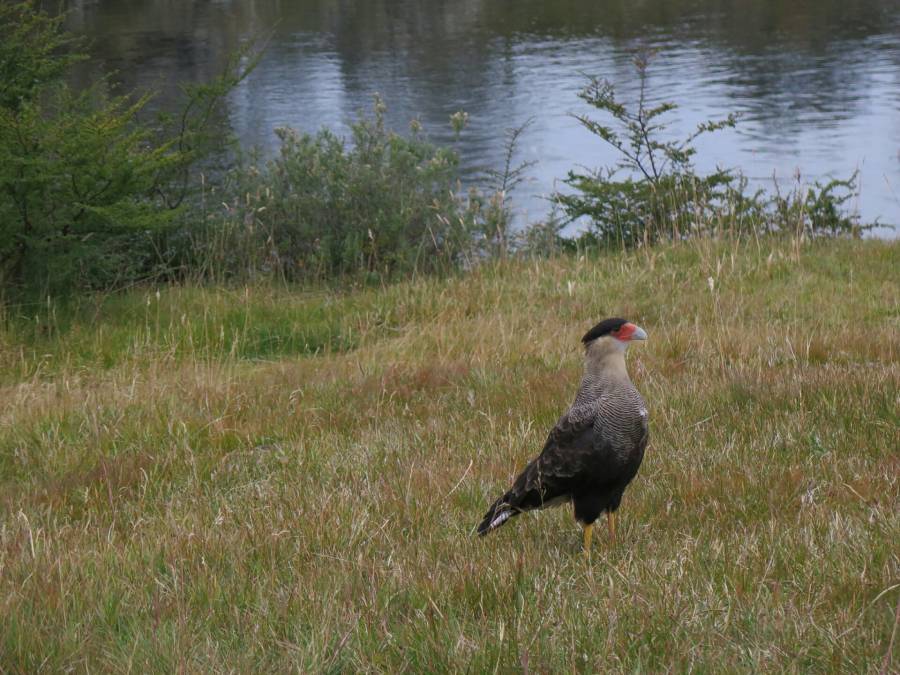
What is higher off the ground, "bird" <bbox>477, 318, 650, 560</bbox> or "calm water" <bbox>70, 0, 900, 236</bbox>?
"bird" <bbox>477, 318, 650, 560</bbox>

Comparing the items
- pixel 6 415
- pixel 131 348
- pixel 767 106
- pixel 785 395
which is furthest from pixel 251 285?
pixel 767 106

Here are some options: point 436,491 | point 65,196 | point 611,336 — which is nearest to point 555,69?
point 65,196

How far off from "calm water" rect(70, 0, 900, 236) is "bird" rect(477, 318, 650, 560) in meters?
10.8

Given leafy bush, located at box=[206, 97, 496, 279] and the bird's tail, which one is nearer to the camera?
the bird's tail

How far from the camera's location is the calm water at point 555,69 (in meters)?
20.9

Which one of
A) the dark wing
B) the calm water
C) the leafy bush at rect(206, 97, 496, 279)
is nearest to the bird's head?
the dark wing

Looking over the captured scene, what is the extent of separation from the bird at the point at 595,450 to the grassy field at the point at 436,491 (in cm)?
16

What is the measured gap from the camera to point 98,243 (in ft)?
30.9

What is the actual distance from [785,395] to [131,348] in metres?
4.82

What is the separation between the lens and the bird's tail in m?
3.88

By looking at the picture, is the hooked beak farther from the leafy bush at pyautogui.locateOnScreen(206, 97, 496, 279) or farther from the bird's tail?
the leafy bush at pyautogui.locateOnScreen(206, 97, 496, 279)

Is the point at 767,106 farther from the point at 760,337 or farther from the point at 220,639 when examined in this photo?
the point at 220,639

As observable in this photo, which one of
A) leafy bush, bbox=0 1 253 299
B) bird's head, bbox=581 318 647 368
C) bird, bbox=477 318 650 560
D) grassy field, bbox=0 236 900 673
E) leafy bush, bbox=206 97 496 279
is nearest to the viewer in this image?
grassy field, bbox=0 236 900 673

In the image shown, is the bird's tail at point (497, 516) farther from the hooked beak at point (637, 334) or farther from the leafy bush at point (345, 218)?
the leafy bush at point (345, 218)
